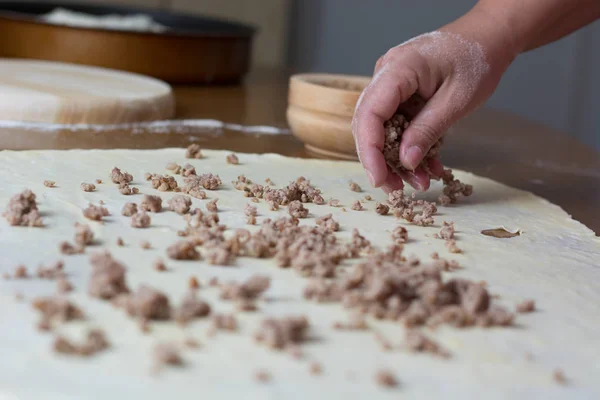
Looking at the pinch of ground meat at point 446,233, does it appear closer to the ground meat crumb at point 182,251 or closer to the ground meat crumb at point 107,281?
the ground meat crumb at point 182,251

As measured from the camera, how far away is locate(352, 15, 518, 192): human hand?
3.89ft

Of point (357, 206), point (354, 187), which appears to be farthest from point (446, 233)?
point (354, 187)

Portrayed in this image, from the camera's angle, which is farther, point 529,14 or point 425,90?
point 529,14

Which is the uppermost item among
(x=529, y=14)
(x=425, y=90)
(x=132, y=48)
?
(x=529, y=14)

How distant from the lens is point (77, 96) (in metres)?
1.62

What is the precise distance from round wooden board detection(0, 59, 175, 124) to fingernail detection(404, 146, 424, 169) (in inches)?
29.4

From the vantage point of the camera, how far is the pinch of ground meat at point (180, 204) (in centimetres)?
105

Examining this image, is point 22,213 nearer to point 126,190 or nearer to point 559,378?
point 126,190

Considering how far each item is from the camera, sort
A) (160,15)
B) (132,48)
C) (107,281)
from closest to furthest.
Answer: (107,281), (132,48), (160,15)

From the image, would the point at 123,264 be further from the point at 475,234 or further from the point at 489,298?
the point at 475,234

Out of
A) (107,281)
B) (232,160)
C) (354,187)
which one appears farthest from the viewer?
(232,160)

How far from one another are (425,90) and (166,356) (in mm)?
754

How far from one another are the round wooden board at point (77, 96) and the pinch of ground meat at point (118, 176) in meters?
0.47

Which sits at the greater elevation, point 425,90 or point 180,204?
point 425,90
